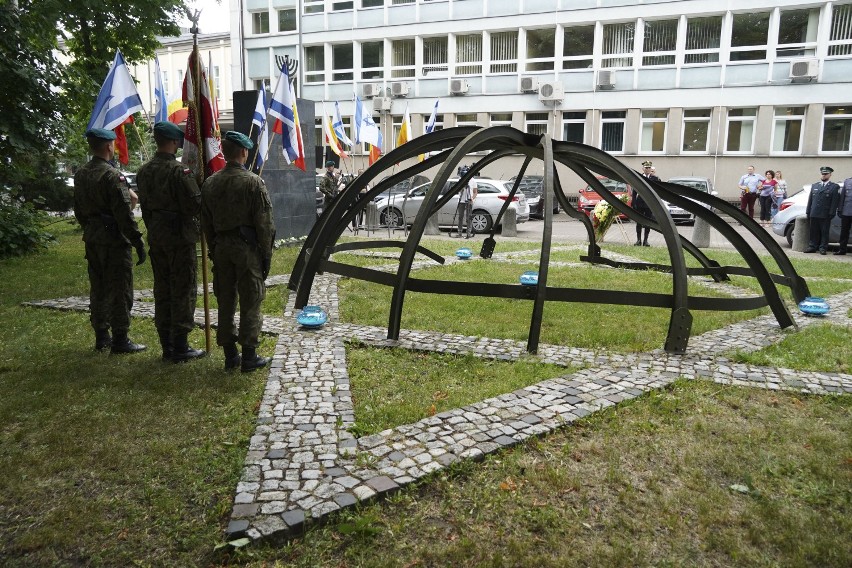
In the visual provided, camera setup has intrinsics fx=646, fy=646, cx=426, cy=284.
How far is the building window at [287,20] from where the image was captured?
35.5m

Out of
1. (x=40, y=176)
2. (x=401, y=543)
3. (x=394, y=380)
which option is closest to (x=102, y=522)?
(x=401, y=543)

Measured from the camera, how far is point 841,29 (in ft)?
81.9

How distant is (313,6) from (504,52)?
36.4 ft

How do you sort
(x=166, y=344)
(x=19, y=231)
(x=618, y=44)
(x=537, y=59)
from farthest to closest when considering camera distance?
(x=537, y=59)
(x=618, y=44)
(x=19, y=231)
(x=166, y=344)

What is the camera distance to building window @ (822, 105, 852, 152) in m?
25.2

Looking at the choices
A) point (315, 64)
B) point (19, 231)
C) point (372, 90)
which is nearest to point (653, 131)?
point (372, 90)

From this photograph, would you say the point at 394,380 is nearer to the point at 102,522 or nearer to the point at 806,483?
the point at 102,522

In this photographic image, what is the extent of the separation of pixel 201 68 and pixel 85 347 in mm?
2950

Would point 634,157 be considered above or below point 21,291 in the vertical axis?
above

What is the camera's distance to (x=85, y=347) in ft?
21.0

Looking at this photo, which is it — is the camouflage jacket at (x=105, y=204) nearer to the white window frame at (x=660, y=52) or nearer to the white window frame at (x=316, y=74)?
the white window frame at (x=660, y=52)

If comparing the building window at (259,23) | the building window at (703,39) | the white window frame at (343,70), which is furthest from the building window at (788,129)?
the building window at (259,23)

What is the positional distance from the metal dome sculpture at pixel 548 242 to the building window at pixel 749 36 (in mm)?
21401

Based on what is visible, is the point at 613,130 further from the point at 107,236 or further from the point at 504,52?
the point at 107,236
